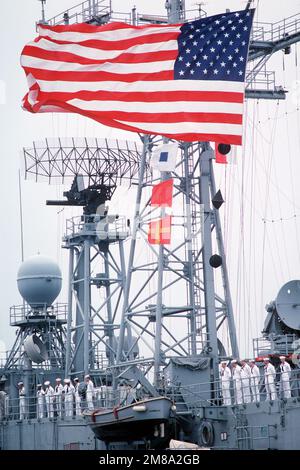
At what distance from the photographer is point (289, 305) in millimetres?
37062

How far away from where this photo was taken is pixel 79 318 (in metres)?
53.4

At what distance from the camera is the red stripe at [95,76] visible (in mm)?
31422

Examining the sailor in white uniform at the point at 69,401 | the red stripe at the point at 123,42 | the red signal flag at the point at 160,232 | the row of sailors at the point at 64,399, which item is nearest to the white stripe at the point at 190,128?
the red stripe at the point at 123,42

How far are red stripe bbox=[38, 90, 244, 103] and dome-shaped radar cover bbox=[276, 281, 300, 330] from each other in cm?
831

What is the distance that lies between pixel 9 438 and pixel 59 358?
788cm

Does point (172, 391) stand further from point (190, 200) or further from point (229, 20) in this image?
point (229, 20)

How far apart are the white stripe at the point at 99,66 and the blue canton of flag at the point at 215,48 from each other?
0.48 meters

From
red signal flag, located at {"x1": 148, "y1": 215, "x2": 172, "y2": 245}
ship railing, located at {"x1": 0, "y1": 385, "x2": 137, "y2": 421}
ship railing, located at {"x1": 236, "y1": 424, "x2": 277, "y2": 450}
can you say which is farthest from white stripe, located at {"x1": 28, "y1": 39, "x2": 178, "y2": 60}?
ship railing, located at {"x1": 236, "y1": 424, "x2": 277, "y2": 450}

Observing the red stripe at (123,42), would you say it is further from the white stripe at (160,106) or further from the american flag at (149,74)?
the white stripe at (160,106)

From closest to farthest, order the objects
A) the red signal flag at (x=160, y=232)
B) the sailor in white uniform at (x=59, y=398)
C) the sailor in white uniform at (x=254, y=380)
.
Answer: the sailor in white uniform at (x=254, y=380)
the red signal flag at (x=160, y=232)
the sailor in white uniform at (x=59, y=398)

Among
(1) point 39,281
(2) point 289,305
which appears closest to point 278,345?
(2) point 289,305

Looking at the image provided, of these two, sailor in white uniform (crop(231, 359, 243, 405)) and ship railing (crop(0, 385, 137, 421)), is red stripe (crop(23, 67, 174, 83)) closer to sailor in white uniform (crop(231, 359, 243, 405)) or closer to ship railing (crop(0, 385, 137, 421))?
sailor in white uniform (crop(231, 359, 243, 405))

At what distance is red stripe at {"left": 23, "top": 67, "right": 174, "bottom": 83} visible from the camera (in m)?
31.4
